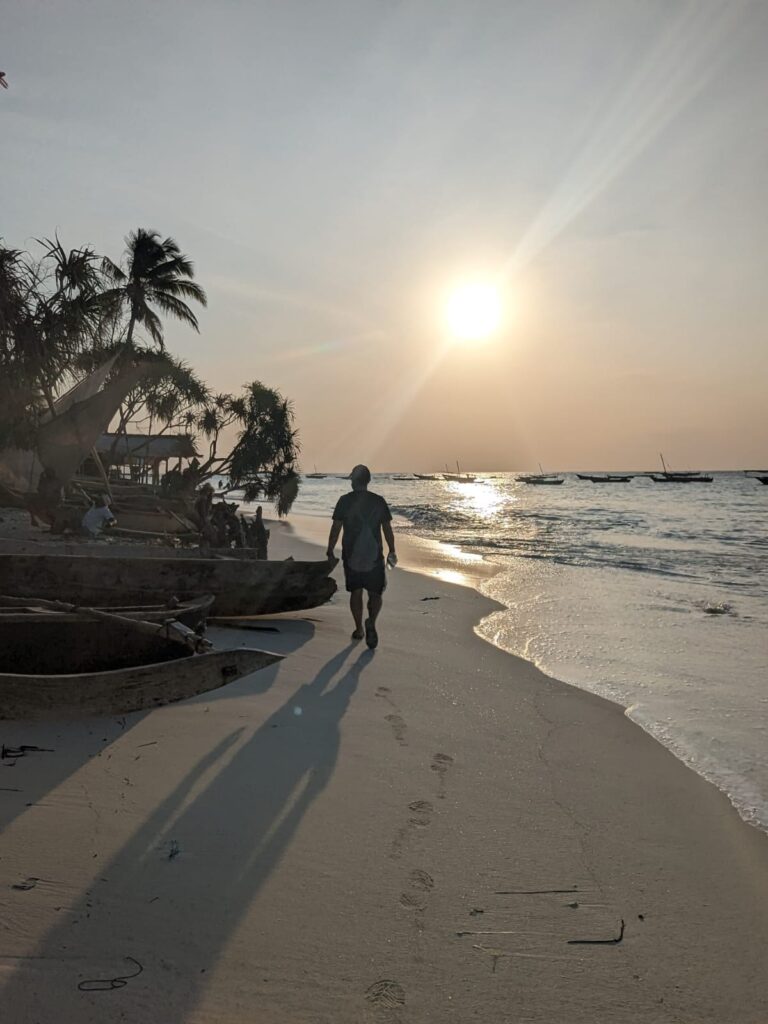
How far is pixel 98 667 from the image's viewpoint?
4781 mm

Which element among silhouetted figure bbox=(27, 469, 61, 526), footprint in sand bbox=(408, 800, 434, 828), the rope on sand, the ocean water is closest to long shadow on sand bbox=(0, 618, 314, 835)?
the rope on sand

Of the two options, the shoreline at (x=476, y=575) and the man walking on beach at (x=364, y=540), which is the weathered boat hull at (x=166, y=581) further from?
the shoreline at (x=476, y=575)

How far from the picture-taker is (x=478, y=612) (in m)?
9.83

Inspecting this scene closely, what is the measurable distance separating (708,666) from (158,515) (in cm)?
1560

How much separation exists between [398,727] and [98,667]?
245cm

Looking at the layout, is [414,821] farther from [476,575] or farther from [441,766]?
[476,575]

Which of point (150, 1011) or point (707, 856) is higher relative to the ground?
point (150, 1011)

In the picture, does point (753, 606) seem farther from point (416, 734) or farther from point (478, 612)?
point (416, 734)

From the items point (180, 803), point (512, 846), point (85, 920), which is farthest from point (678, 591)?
point (85, 920)

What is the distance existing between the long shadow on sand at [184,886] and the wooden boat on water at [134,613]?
4.68 feet

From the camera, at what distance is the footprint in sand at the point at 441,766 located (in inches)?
138

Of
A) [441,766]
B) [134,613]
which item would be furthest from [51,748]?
[441,766]

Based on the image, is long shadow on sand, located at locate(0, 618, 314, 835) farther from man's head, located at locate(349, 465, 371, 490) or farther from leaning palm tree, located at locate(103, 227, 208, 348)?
leaning palm tree, located at locate(103, 227, 208, 348)

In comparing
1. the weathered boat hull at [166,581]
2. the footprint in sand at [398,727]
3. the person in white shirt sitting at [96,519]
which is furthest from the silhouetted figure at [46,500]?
the footprint in sand at [398,727]
